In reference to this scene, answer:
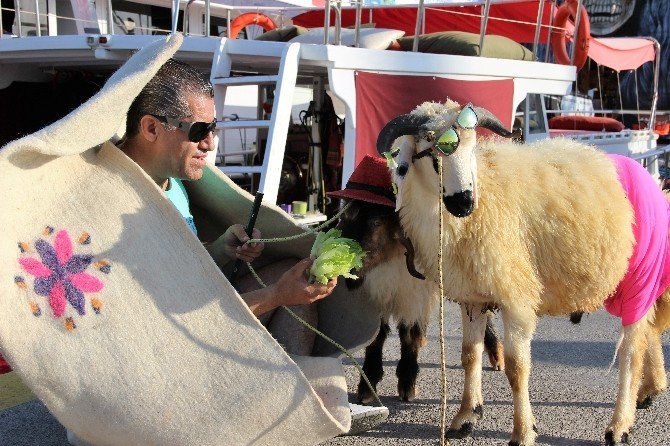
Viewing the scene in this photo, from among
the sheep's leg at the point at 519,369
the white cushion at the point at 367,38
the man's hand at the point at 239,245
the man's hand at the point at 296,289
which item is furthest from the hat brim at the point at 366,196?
the white cushion at the point at 367,38

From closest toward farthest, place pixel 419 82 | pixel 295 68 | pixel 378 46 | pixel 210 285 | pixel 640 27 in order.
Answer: pixel 210 285 < pixel 295 68 < pixel 419 82 < pixel 378 46 < pixel 640 27

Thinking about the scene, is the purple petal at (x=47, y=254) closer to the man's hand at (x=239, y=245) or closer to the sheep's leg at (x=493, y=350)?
the man's hand at (x=239, y=245)

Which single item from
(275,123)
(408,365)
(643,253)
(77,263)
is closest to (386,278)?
(408,365)

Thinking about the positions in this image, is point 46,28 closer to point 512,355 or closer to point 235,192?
point 235,192

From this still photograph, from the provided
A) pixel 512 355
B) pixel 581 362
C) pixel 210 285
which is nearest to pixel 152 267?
pixel 210 285

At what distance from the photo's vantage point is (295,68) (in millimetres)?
6812

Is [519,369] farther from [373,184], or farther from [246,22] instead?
[246,22]

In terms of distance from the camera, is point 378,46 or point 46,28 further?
point 46,28

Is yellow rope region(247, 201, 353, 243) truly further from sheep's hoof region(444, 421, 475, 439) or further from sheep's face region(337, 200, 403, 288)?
sheep's hoof region(444, 421, 475, 439)

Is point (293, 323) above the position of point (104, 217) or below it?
below

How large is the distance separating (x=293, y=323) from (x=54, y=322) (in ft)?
4.44

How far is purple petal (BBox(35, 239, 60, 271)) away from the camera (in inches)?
105

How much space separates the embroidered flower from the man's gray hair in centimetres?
63

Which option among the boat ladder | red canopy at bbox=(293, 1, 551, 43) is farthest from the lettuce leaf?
red canopy at bbox=(293, 1, 551, 43)
